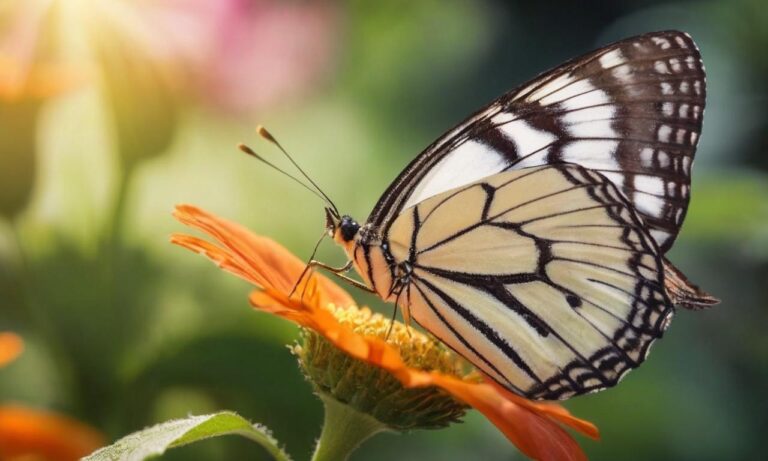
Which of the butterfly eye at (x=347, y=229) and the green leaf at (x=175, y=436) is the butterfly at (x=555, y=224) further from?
the green leaf at (x=175, y=436)

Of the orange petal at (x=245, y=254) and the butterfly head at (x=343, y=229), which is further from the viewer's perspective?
the butterfly head at (x=343, y=229)

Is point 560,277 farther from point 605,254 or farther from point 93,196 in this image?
point 93,196


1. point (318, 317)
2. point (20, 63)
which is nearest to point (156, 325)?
Result: point (20, 63)

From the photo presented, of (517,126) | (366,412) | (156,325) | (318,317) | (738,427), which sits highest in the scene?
(517,126)

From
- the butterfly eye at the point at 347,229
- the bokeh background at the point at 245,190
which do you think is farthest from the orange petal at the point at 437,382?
the bokeh background at the point at 245,190

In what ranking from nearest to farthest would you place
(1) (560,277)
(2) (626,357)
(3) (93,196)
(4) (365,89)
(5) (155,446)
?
(5) (155,446)
(2) (626,357)
(1) (560,277)
(3) (93,196)
(4) (365,89)

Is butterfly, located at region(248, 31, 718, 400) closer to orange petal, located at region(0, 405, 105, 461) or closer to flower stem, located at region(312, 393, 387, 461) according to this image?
flower stem, located at region(312, 393, 387, 461)
